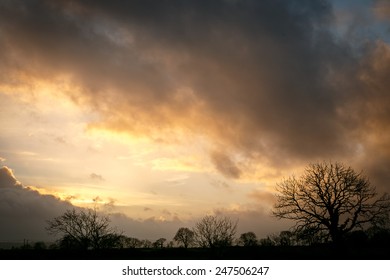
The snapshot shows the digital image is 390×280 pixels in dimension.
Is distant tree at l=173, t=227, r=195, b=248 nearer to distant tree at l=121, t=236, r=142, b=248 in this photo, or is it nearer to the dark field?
distant tree at l=121, t=236, r=142, b=248

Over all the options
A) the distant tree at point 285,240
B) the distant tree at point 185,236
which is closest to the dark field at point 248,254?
the distant tree at point 285,240

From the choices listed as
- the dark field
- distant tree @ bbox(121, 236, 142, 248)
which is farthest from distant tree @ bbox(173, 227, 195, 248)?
the dark field

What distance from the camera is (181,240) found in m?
130

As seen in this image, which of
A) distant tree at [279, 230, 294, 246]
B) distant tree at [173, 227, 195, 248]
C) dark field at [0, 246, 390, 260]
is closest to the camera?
dark field at [0, 246, 390, 260]

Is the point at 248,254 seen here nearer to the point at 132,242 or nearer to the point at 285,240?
the point at 285,240

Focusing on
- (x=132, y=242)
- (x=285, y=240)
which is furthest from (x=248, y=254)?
(x=132, y=242)

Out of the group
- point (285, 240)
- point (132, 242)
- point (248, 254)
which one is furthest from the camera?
point (132, 242)

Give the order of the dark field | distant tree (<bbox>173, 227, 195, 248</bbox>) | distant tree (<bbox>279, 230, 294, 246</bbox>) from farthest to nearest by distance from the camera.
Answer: distant tree (<bbox>173, 227, 195, 248</bbox>) → distant tree (<bbox>279, 230, 294, 246</bbox>) → the dark field

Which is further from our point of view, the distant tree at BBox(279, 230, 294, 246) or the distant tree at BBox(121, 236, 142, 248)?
the distant tree at BBox(121, 236, 142, 248)

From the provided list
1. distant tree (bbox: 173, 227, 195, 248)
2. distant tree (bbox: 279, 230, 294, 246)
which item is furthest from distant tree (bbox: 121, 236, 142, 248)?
distant tree (bbox: 279, 230, 294, 246)

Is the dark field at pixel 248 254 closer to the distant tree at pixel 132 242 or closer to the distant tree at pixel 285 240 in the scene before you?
the distant tree at pixel 285 240

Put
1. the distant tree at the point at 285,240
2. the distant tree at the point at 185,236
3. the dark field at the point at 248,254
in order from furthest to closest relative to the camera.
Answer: the distant tree at the point at 185,236 < the distant tree at the point at 285,240 < the dark field at the point at 248,254
